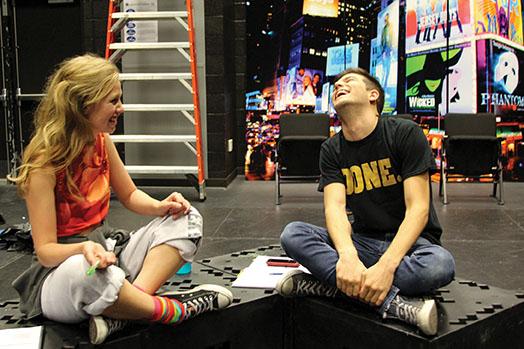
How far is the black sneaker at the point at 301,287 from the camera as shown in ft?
7.00

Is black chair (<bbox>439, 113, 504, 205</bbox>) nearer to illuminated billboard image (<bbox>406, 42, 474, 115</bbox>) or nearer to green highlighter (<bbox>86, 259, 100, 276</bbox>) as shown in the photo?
illuminated billboard image (<bbox>406, 42, 474, 115</bbox>)

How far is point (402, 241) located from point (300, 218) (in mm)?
2720

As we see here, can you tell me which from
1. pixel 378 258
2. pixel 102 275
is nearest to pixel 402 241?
pixel 378 258

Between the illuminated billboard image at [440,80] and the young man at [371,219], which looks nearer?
the young man at [371,219]

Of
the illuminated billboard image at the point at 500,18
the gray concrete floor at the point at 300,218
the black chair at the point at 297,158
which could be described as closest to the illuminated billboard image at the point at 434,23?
the illuminated billboard image at the point at 500,18

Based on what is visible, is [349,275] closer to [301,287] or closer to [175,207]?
[301,287]

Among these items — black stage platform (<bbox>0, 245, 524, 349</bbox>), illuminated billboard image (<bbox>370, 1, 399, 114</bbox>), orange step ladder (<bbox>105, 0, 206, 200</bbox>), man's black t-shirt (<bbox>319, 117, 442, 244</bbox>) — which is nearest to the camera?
black stage platform (<bbox>0, 245, 524, 349</bbox>)

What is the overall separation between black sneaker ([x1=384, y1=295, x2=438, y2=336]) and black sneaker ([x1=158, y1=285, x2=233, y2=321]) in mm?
534

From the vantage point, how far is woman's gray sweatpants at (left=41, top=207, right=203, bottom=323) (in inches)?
70.2

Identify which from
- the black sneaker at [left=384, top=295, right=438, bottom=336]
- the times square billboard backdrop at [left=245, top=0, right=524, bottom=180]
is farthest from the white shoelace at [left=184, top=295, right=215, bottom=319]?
the times square billboard backdrop at [left=245, top=0, right=524, bottom=180]

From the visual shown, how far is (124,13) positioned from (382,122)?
398 cm

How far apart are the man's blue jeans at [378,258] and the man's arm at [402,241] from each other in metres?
0.04

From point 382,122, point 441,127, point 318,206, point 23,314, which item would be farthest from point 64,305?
point 441,127

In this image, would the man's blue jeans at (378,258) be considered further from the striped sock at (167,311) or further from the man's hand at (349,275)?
the striped sock at (167,311)
